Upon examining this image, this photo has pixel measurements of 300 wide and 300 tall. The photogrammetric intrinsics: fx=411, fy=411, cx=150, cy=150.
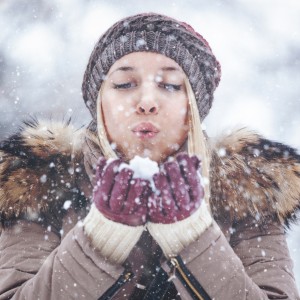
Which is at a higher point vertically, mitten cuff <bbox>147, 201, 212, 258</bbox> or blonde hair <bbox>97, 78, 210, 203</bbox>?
blonde hair <bbox>97, 78, 210, 203</bbox>

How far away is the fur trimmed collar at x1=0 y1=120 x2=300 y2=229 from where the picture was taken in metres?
1.93

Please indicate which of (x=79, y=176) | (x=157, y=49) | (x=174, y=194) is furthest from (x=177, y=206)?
(x=157, y=49)

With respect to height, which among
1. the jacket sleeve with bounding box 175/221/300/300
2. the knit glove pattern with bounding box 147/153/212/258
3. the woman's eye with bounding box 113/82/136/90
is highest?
the woman's eye with bounding box 113/82/136/90

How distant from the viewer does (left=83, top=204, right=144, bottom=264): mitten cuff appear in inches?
56.5

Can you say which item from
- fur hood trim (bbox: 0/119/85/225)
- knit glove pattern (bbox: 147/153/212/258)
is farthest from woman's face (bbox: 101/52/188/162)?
knit glove pattern (bbox: 147/153/212/258)

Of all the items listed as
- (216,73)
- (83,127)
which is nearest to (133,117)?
(83,127)

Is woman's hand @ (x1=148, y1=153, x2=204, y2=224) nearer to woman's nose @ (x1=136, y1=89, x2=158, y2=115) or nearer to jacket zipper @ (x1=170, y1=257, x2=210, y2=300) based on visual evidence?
jacket zipper @ (x1=170, y1=257, x2=210, y2=300)

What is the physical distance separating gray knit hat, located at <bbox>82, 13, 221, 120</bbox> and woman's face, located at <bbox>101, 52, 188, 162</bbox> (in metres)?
0.15

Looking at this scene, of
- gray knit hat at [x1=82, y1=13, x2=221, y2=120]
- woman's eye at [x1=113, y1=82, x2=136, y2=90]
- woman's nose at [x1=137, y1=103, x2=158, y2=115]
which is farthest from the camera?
gray knit hat at [x1=82, y1=13, x2=221, y2=120]

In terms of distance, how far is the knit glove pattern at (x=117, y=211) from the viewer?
4.60 ft

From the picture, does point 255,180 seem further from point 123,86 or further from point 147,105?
point 123,86

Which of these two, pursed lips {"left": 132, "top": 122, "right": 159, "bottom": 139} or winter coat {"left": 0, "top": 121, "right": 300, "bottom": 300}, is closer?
winter coat {"left": 0, "top": 121, "right": 300, "bottom": 300}

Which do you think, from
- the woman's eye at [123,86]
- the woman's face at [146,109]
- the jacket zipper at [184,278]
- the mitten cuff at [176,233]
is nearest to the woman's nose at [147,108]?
the woman's face at [146,109]

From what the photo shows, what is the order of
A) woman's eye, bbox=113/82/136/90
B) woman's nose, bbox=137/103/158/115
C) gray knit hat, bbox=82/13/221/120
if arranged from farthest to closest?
gray knit hat, bbox=82/13/221/120, woman's eye, bbox=113/82/136/90, woman's nose, bbox=137/103/158/115
